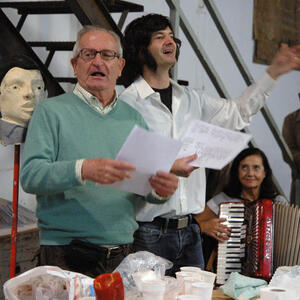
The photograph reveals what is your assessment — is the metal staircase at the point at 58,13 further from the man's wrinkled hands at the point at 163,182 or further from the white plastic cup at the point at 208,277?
the white plastic cup at the point at 208,277

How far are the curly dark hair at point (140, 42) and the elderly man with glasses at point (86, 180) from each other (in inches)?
22.8

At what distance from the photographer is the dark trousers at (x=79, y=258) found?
1.91 meters

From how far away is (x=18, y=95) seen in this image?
2350 mm

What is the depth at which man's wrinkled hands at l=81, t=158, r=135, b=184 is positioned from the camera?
1.62 m

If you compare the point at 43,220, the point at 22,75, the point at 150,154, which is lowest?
the point at 43,220

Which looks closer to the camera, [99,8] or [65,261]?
[65,261]

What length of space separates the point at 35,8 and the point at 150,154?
7.51 ft

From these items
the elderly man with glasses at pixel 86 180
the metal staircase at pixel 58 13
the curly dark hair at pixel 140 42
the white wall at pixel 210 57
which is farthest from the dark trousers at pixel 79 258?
the white wall at pixel 210 57

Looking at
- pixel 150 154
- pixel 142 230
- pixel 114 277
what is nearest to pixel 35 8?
pixel 142 230

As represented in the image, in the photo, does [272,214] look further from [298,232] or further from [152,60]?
[152,60]

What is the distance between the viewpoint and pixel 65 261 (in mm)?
1917

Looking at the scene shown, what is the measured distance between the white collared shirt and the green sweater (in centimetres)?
52

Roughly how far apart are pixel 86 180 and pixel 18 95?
0.66m

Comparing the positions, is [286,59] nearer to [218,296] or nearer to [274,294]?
[218,296]
